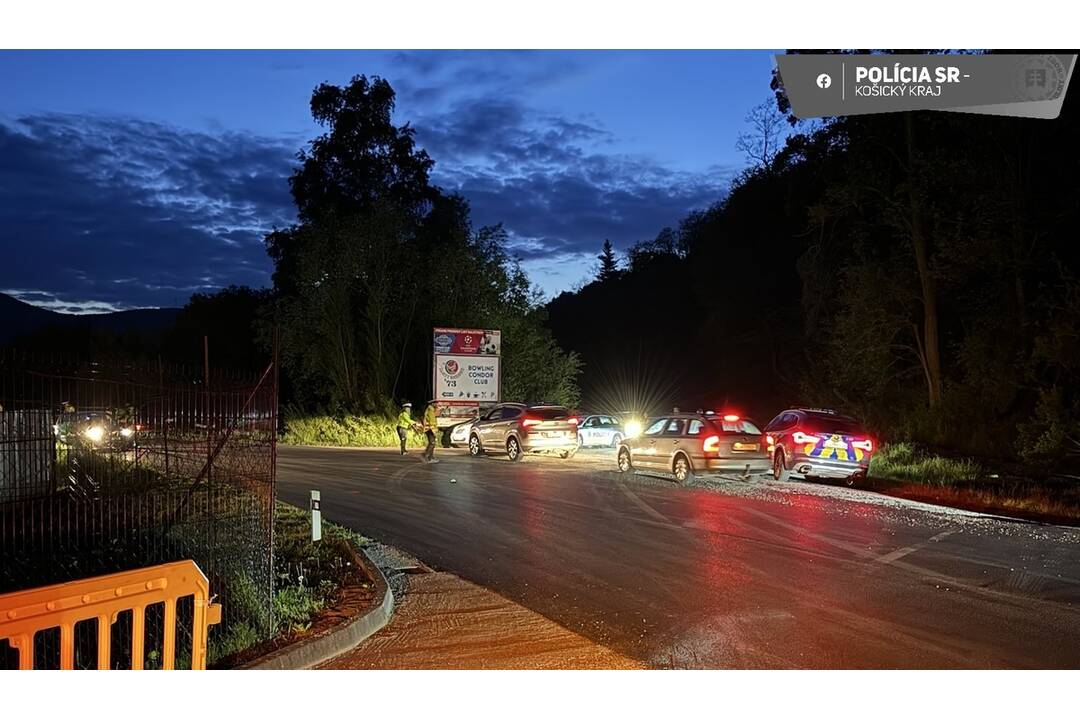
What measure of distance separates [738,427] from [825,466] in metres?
1.99

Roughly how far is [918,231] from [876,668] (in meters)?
28.3

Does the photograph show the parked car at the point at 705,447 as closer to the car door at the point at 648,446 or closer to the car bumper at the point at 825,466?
the car door at the point at 648,446

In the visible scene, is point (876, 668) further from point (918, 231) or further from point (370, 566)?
point (918, 231)

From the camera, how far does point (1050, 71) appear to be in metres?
Result: 20.6

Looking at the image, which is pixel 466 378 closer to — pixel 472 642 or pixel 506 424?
pixel 506 424

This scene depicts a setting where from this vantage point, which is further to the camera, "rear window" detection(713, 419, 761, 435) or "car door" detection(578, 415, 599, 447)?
"car door" detection(578, 415, 599, 447)

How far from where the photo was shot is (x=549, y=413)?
27.4 m

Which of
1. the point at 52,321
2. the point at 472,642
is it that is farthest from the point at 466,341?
the point at 52,321

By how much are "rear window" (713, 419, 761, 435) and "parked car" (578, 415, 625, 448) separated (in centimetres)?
1228

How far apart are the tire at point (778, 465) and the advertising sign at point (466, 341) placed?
17815 millimetres

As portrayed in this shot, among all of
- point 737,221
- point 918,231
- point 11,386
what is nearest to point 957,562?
point 11,386

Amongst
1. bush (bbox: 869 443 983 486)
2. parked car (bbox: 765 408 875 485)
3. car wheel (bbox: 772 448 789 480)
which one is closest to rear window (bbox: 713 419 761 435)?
car wheel (bbox: 772 448 789 480)

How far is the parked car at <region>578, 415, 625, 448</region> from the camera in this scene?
33.7m

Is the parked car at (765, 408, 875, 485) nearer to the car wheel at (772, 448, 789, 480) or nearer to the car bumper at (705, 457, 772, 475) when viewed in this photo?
the car wheel at (772, 448, 789, 480)
